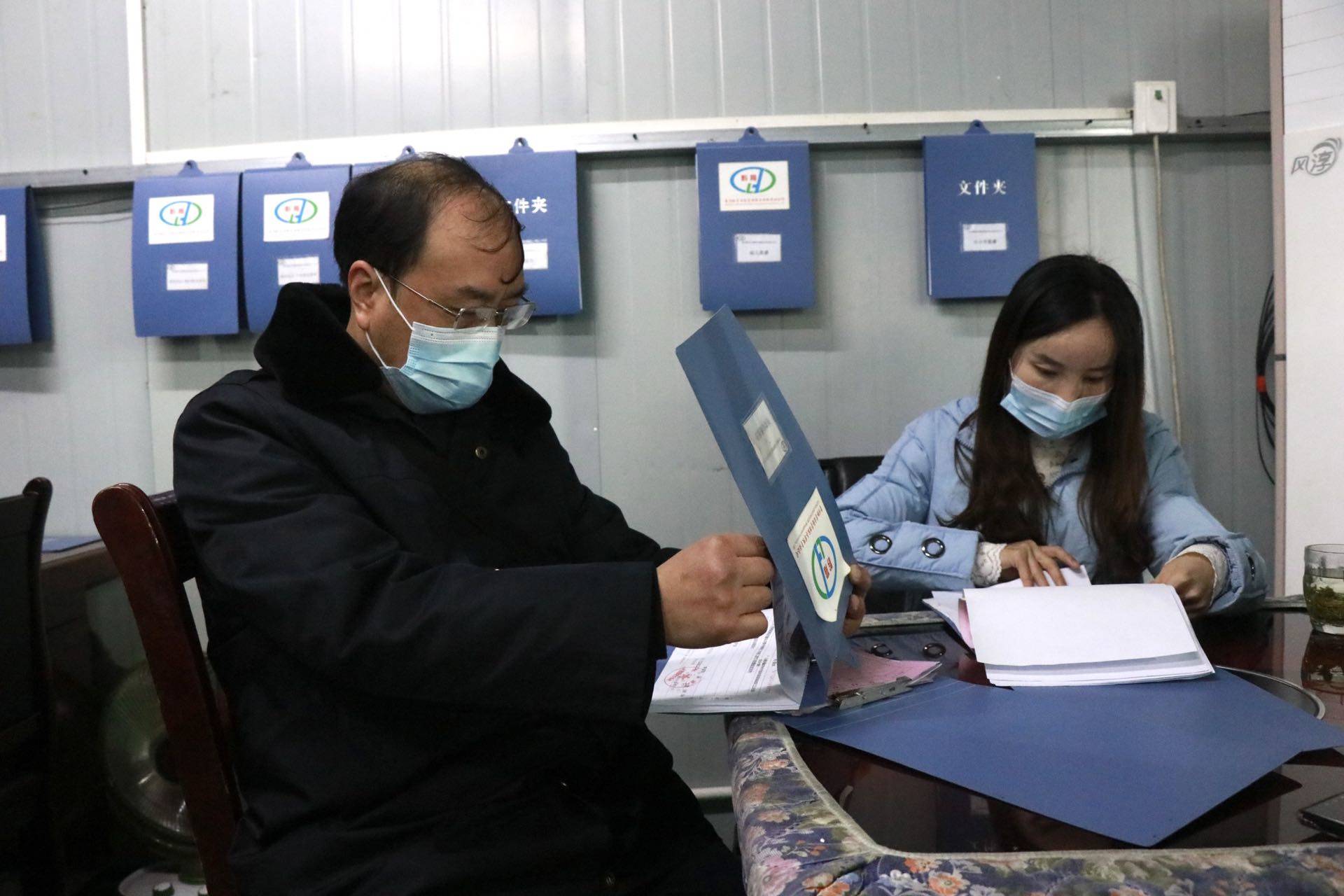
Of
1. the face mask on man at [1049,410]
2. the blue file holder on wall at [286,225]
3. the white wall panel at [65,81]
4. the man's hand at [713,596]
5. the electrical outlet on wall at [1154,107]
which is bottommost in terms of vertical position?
the man's hand at [713,596]

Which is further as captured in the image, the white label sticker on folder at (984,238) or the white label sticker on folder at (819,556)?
the white label sticker on folder at (984,238)

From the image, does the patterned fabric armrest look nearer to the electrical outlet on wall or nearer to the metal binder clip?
the metal binder clip

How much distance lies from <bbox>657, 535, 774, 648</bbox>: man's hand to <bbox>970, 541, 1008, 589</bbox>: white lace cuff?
24.6 inches

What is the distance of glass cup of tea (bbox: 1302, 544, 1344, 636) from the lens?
927 mm

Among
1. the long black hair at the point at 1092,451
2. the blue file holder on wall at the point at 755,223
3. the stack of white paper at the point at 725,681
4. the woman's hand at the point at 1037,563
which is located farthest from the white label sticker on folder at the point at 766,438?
the blue file holder on wall at the point at 755,223

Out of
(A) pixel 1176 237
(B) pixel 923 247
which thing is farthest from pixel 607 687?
(A) pixel 1176 237

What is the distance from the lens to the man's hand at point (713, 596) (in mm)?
727

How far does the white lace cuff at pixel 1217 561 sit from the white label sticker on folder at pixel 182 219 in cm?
205

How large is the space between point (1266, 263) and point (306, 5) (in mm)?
2328

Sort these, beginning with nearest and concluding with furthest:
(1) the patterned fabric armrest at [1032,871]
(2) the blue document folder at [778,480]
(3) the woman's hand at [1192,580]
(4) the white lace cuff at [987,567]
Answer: (1) the patterned fabric armrest at [1032,871] < (2) the blue document folder at [778,480] < (3) the woman's hand at [1192,580] < (4) the white lace cuff at [987,567]

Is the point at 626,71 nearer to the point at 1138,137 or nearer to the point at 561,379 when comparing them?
the point at 561,379

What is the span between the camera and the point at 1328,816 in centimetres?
51

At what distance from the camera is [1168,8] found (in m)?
2.08

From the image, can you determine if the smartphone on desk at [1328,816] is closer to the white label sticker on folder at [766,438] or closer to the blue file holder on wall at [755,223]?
the white label sticker on folder at [766,438]
